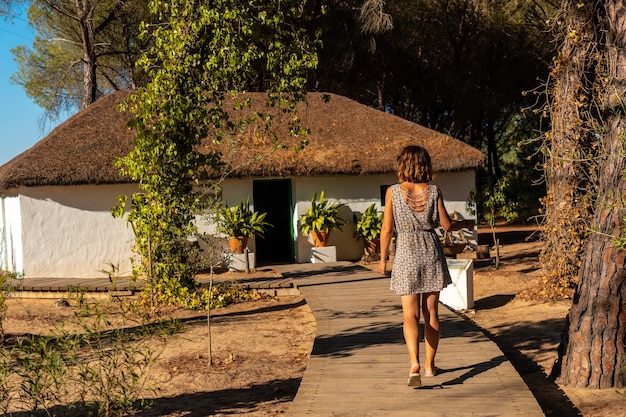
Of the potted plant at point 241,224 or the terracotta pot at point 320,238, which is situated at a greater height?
the potted plant at point 241,224

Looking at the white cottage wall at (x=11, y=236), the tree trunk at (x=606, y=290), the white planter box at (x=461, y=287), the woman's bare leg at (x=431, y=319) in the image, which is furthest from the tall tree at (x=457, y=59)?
the woman's bare leg at (x=431, y=319)

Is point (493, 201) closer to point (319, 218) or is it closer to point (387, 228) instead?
point (319, 218)

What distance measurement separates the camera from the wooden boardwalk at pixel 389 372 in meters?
5.05

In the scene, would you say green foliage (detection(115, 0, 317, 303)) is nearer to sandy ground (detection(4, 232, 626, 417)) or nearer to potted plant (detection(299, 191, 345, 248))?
sandy ground (detection(4, 232, 626, 417))

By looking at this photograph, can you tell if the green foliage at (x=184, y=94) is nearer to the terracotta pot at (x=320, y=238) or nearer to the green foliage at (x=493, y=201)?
the terracotta pot at (x=320, y=238)

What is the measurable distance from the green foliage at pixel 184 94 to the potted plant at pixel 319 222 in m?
5.08

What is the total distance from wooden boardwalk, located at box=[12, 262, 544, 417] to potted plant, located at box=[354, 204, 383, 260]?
662 cm

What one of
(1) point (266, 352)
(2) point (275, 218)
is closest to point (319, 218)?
(2) point (275, 218)

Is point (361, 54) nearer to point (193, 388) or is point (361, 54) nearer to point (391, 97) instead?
point (391, 97)

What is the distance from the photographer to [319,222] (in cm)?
1625

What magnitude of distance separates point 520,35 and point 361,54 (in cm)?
686

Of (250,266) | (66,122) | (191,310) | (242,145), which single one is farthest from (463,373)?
(66,122)

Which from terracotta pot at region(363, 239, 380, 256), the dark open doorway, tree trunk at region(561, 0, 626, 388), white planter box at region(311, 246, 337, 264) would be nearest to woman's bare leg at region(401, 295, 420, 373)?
tree trunk at region(561, 0, 626, 388)

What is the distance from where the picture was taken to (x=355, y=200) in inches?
685
